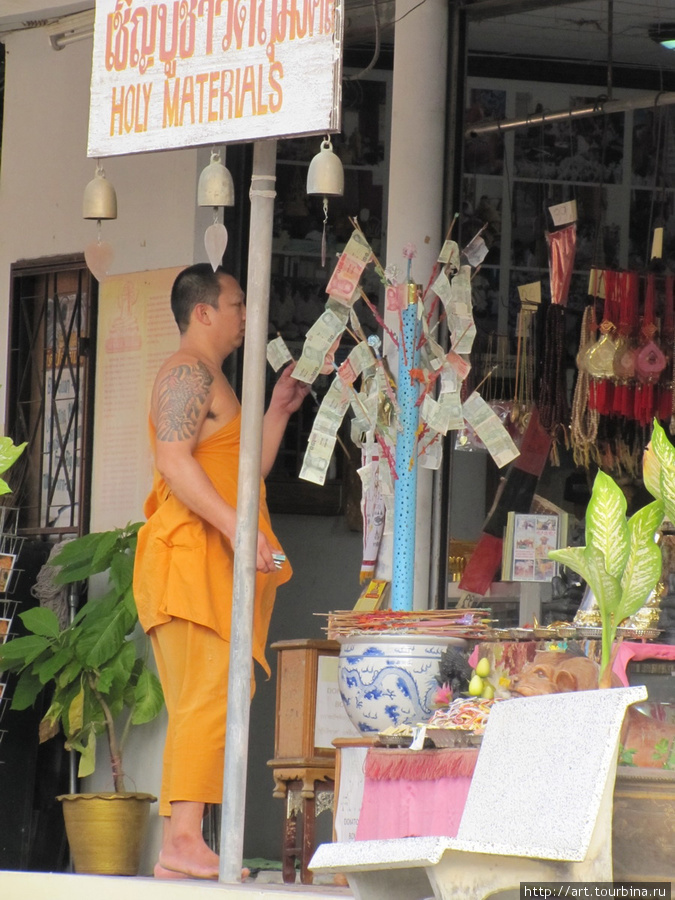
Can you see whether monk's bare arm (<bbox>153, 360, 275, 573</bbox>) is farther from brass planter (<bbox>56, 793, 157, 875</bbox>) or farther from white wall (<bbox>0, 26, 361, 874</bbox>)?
brass planter (<bbox>56, 793, 157, 875</bbox>)

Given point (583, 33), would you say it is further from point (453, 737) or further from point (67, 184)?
point (453, 737)

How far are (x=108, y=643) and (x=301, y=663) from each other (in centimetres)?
95

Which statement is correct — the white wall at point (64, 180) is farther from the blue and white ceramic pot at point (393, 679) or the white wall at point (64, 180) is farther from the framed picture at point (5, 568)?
the blue and white ceramic pot at point (393, 679)

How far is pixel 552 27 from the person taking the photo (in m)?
6.95

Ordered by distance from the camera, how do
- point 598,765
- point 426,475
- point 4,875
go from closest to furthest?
point 598,765, point 4,875, point 426,475

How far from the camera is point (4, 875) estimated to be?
4.62 metres

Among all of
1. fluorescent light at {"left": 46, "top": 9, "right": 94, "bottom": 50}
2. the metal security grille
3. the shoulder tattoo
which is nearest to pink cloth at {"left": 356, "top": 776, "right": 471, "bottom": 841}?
the shoulder tattoo

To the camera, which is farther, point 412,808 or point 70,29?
point 70,29

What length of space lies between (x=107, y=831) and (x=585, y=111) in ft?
10.3

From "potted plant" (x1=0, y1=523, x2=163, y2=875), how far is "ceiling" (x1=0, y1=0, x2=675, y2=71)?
210 centimetres

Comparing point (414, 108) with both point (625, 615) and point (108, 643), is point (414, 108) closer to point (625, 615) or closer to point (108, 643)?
point (108, 643)

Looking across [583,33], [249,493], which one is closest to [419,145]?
[583,33]

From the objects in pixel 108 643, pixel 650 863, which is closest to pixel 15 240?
pixel 108 643

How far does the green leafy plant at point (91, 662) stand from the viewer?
5.88 meters
